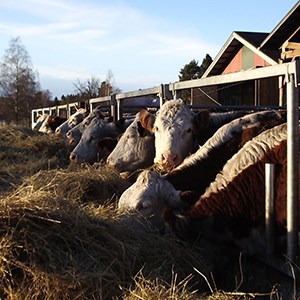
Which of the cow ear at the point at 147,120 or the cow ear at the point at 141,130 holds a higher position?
the cow ear at the point at 147,120

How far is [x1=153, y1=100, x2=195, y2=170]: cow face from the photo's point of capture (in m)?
7.14

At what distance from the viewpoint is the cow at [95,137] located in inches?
447

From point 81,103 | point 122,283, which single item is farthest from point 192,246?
point 81,103

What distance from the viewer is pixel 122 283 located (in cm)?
388

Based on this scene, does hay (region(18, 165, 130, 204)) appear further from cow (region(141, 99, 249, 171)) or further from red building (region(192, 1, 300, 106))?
red building (region(192, 1, 300, 106))

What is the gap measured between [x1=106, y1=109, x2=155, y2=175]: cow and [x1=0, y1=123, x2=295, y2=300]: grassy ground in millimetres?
3730

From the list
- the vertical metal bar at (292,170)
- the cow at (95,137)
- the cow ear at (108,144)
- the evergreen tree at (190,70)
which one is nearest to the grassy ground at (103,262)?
the vertical metal bar at (292,170)

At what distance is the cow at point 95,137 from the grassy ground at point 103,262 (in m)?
6.29

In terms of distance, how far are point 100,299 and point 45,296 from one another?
36 centimetres

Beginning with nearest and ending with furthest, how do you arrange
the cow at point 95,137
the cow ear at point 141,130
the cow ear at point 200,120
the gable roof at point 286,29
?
the cow ear at point 200,120 < the cow ear at point 141,130 < the cow at point 95,137 < the gable roof at point 286,29

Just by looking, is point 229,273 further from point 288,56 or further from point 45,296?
point 288,56

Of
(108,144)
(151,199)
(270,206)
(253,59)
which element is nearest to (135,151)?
(108,144)

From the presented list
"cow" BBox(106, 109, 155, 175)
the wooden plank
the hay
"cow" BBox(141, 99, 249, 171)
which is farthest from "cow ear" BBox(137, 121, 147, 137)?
the wooden plank

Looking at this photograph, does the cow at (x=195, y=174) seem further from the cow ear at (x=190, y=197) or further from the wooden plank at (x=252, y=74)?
the wooden plank at (x=252, y=74)
